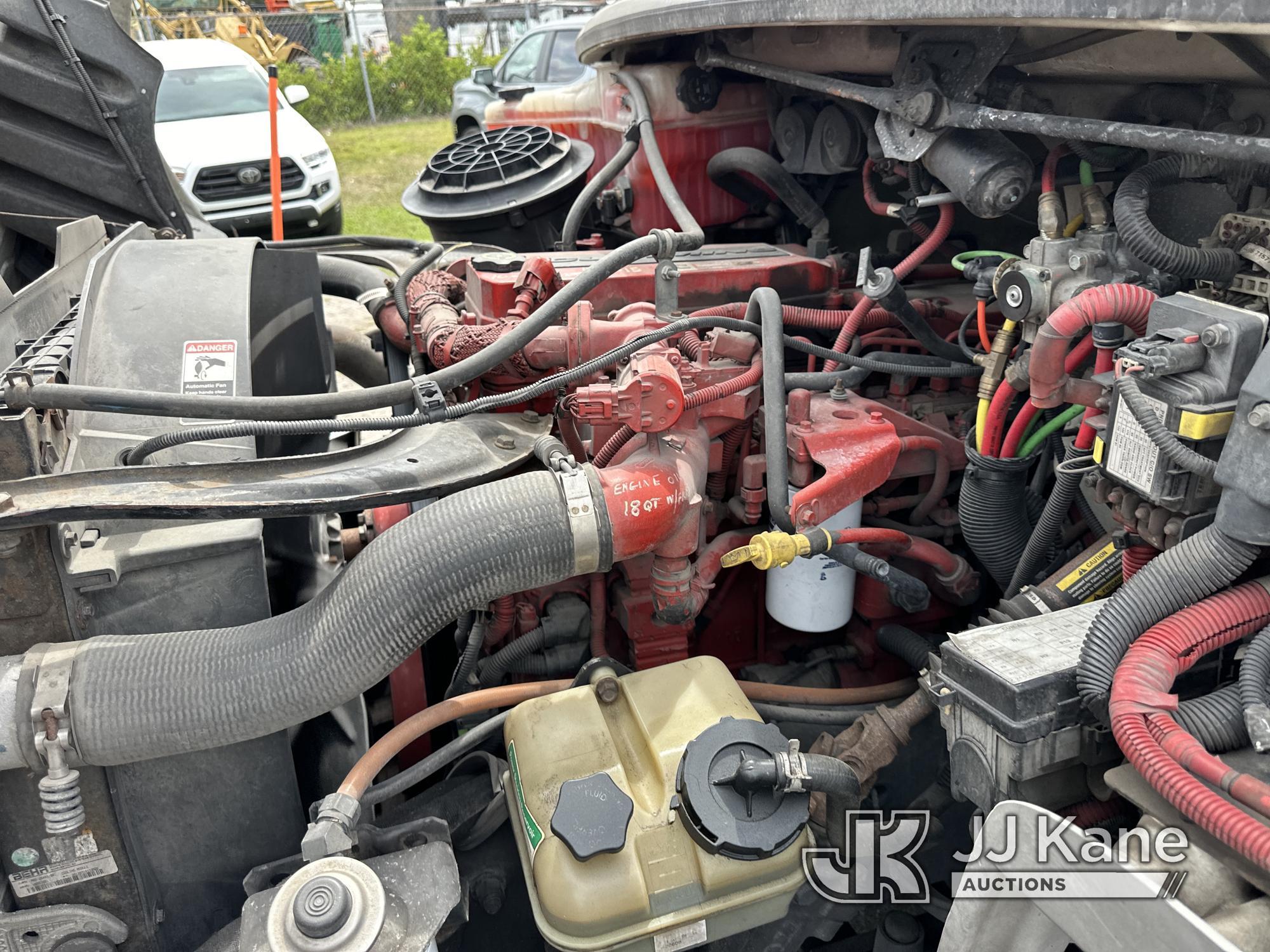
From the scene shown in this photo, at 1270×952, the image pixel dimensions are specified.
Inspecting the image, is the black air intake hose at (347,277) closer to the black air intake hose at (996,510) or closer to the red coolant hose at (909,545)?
the red coolant hose at (909,545)

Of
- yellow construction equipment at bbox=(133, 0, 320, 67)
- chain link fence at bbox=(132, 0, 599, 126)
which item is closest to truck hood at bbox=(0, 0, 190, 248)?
yellow construction equipment at bbox=(133, 0, 320, 67)

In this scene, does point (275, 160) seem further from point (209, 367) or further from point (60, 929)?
point (60, 929)

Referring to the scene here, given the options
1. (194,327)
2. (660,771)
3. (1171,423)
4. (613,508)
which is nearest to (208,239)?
(194,327)

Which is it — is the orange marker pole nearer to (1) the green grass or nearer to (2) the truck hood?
(2) the truck hood

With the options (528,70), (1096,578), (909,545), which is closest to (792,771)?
(1096,578)

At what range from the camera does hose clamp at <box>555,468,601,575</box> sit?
4.87 feet

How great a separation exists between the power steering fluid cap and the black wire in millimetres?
2231

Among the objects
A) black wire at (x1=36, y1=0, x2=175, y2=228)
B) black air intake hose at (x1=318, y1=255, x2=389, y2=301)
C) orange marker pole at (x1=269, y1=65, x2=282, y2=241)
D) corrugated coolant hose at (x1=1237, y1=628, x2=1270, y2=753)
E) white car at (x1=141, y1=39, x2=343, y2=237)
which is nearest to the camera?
corrugated coolant hose at (x1=1237, y1=628, x2=1270, y2=753)

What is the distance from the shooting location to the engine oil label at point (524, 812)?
1.40m

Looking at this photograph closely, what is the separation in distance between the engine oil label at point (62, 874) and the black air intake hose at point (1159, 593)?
1.40 metres

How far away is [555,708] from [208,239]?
1.34 meters

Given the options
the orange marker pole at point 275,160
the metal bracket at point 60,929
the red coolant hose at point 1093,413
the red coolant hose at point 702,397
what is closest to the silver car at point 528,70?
the orange marker pole at point 275,160

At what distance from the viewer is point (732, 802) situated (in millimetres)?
1374

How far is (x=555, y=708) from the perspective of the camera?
158 cm
